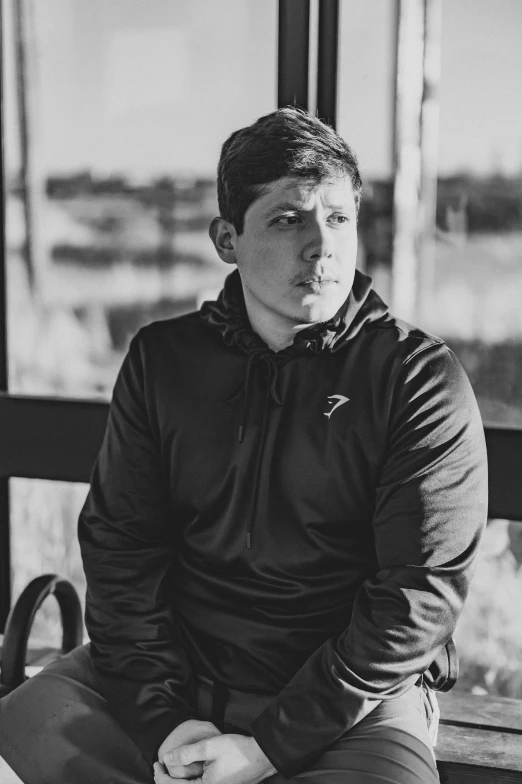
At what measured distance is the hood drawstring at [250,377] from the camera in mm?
1502

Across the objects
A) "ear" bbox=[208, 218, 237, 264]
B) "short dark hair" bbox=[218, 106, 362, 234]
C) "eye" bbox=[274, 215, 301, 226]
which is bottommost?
"ear" bbox=[208, 218, 237, 264]

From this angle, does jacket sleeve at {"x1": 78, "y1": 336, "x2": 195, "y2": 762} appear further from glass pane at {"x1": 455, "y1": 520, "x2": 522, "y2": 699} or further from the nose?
glass pane at {"x1": 455, "y1": 520, "x2": 522, "y2": 699}

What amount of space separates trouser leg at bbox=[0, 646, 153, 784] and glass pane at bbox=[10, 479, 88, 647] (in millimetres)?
824

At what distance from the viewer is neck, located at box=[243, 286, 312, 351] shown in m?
1.55

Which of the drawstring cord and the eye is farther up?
the eye

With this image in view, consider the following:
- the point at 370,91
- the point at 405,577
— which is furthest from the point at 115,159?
the point at 405,577

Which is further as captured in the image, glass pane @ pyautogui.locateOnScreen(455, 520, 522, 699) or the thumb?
glass pane @ pyautogui.locateOnScreen(455, 520, 522, 699)

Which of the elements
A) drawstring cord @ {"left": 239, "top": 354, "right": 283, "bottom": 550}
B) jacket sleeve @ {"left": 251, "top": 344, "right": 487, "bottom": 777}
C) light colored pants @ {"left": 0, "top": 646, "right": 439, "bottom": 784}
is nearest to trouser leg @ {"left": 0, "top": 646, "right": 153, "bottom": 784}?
light colored pants @ {"left": 0, "top": 646, "right": 439, "bottom": 784}

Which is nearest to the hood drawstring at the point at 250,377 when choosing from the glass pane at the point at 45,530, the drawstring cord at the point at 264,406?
the drawstring cord at the point at 264,406

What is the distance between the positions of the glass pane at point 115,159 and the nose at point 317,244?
0.71 m

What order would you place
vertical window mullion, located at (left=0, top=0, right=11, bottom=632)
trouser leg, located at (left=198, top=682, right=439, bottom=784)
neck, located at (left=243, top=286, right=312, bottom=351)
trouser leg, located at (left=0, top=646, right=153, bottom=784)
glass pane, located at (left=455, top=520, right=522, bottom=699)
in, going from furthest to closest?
1. vertical window mullion, located at (left=0, top=0, right=11, bottom=632)
2. glass pane, located at (left=455, top=520, right=522, bottom=699)
3. neck, located at (left=243, top=286, right=312, bottom=351)
4. trouser leg, located at (left=0, top=646, right=153, bottom=784)
5. trouser leg, located at (left=198, top=682, right=439, bottom=784)

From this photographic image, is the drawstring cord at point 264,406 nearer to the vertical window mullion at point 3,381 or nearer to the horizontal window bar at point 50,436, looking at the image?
the horizontal window bar at point 50,436

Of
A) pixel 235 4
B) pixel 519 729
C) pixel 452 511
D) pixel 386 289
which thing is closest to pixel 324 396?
pixel 452 511

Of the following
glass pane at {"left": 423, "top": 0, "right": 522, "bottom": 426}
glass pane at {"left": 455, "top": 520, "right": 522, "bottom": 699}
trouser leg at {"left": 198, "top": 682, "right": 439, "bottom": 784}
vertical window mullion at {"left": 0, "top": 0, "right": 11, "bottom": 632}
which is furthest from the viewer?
vertical window mullion at {"left": 0, "top": 0, "right": 11, "bottom": 632}
